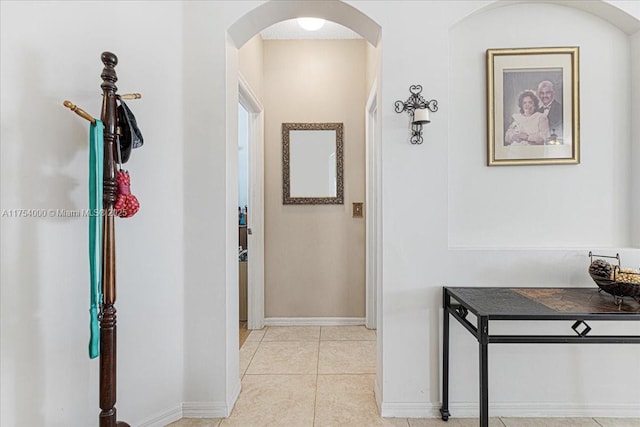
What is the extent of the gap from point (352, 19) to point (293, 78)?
144 cm

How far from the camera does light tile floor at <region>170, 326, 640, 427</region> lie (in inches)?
76.5

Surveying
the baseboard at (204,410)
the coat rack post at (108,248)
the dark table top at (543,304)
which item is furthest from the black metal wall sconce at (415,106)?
the baseboard at (204,410)

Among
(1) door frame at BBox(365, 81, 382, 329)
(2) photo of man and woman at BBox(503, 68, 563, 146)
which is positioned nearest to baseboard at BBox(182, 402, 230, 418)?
(1) door frame at BBox(365, 81, 382, 329)

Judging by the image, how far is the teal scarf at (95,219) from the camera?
141 cm

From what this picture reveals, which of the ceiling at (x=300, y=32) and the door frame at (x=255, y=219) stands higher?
the ceiling at (x=300, y=32)

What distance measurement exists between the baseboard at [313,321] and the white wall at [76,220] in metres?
1.53

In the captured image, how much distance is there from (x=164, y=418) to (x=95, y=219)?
3.93 ft

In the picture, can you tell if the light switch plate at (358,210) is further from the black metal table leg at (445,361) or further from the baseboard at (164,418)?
the baseboard at (164,418)

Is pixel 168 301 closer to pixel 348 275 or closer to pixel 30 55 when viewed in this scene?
pixel 30 55

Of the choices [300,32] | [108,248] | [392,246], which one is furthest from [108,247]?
[300,32]

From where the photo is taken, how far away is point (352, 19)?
6.98 feet

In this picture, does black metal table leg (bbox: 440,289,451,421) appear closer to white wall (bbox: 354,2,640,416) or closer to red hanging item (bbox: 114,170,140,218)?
white wall (bbox: 354,2,640,416)

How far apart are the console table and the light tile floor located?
1.56ft

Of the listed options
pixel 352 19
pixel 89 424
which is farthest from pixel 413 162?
pixel 89 424
